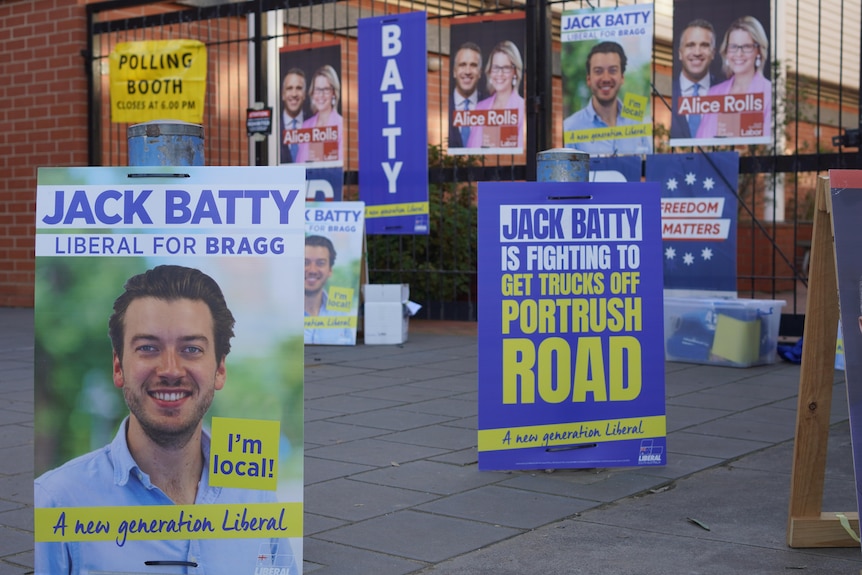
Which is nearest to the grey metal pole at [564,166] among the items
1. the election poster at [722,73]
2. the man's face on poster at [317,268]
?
the election poster at [722,73]

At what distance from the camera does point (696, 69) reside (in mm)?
9062

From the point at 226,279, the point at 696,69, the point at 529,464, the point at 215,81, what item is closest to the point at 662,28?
the point at 215,81

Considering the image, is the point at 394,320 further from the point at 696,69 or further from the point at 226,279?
the point at 226,279

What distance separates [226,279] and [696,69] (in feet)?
21.5

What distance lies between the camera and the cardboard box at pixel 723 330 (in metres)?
8.23

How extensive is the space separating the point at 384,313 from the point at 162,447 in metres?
6.26

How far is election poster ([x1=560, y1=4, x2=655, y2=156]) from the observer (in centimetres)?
944

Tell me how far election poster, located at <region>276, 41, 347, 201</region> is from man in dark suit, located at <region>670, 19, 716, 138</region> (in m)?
3.48

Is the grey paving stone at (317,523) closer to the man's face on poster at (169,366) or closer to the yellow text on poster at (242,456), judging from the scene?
the yellow text on poster at (242,456)

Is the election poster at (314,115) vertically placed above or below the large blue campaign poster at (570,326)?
above

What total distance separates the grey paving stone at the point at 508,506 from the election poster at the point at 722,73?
5053 mm

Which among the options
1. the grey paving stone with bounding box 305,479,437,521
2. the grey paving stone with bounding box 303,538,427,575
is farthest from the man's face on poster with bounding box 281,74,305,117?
the grey paving stone with bounding box 303,538,427,575

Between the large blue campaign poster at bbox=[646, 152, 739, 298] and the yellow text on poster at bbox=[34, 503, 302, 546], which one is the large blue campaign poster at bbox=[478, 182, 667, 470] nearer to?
the yellow text on poster at bbox=[34, 503, 302, 546]

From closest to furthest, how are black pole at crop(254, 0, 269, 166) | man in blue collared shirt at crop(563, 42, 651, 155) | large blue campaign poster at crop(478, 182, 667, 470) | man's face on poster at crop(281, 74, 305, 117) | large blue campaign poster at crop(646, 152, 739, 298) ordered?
large blue campaign poster at crop(478, 182, 667, 470), large blue campaign poster at crop(646, 152, 739, 298), man in blue collared shirt at crop(563, 42, 651, 155), man's face on poster at crop(281, 74, 305, 117), black pole at crop(254, 0, 269, 166)
